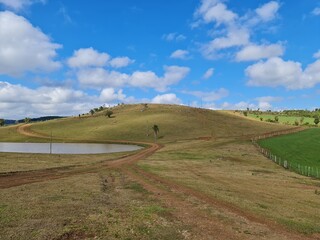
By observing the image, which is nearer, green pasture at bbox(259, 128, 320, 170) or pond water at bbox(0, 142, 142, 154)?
green pasture at bbox(259, 128, 320, 170)

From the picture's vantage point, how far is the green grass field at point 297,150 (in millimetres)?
87312

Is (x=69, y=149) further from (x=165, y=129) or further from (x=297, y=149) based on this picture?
(x=297, y=149)

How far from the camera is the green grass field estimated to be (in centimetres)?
8731

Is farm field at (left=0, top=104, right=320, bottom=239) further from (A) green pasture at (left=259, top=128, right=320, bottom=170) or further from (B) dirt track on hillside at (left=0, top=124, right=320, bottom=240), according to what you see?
(A) green pasture at (left=259, top=128, right=320, bottom=170)

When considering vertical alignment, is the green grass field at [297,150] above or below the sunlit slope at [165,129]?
below

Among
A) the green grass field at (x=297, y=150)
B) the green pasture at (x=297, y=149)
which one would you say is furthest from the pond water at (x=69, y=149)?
the green grass field at (x=297, y=150)

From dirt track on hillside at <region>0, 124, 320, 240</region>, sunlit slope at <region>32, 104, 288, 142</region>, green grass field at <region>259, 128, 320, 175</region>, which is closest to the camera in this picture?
dirt track on hillside at <region>0, 124, 320, 240</region>

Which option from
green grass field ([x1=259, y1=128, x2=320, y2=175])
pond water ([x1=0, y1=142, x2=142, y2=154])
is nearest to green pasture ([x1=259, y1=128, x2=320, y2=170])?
green grass field ([x1=259, y1=128, x2=320, y2=175])

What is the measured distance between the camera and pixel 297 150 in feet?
351

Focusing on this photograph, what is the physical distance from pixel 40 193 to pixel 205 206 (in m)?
15.4

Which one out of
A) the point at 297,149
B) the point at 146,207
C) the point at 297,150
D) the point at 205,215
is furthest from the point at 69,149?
the point at 205,215

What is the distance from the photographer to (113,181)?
147 feet

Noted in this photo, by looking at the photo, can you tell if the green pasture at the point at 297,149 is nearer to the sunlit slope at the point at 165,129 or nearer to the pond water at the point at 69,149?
the sunlit slope at the point at 165,129

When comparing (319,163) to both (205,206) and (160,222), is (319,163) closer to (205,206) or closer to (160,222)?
(205,206)
